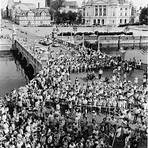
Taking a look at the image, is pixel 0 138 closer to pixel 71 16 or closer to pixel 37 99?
pixel 37 99

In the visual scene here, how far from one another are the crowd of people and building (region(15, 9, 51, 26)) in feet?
335

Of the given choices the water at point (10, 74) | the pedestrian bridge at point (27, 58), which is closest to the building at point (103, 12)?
the pedestrian bridge at point (27, 58)

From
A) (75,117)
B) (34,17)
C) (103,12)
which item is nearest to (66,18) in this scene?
(34,17)

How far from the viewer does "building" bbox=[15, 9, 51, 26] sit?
4843 inches

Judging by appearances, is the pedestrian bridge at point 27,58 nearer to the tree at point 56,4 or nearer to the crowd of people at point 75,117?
the crowd of people at point 75,117

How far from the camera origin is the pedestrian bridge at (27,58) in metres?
36.3

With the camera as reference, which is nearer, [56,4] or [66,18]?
[66,18]

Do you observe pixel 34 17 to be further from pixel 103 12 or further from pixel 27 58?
pixel 27 58

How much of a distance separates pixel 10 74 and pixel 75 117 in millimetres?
27567

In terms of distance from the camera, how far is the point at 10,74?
4306 cm

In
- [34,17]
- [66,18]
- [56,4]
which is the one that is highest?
[56,4]

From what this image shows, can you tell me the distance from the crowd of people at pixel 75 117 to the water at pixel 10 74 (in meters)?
12.8

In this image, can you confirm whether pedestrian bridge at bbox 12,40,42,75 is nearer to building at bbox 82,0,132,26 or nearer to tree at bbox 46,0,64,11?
building at bbox 82,0,132,26

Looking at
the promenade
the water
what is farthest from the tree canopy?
the promenade
